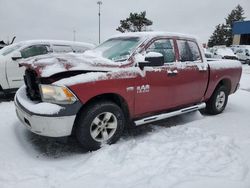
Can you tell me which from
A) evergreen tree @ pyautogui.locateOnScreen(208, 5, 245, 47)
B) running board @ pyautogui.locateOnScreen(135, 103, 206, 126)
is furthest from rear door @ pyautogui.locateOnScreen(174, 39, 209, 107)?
evergreen tree @ pyautogui.locateOnScreen(208, 5, 245, 47)

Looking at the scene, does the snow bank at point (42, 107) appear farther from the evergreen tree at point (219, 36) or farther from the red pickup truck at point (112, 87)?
the evergreen tree at point (219, 36)

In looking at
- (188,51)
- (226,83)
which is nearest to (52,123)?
(188,51)

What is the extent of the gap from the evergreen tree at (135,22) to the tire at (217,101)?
1542 inches

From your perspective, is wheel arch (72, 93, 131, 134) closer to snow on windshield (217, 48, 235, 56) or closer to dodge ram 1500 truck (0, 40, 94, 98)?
dodge ram 1500 truck (0, 40, 94, 98)

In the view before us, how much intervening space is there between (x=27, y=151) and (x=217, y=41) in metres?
61.8

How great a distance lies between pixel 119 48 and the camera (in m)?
4.76

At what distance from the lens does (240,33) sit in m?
43.1

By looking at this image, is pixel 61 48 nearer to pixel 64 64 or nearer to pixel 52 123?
pixel 64 64

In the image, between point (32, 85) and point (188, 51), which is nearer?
point (32, 85)

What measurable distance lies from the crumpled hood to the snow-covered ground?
3.45 feet

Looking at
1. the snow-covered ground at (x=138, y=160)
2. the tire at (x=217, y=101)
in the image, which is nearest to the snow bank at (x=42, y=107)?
the snow-covered ground at (x=138, y=160)

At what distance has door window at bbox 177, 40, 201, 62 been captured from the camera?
16.9ft

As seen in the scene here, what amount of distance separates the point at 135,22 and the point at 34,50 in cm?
3834

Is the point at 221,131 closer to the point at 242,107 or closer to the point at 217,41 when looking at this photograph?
the point at 242,107
